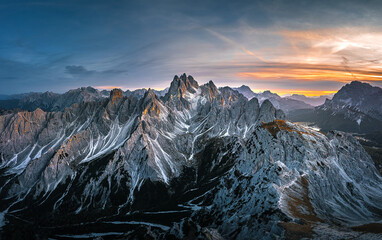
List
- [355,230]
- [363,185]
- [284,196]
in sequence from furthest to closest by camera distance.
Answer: [363,185] → [284,196] → [355,230]

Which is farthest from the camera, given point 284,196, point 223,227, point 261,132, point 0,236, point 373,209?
point 0,236

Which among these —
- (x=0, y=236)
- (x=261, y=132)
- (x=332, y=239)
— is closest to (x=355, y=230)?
(x=332, y=239)

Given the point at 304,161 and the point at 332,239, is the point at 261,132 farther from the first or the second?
the point at 332,239

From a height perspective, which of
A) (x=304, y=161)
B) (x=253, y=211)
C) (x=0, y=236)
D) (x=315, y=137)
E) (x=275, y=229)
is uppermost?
(x=315, y=137)

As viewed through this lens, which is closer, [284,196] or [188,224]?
[284,196]

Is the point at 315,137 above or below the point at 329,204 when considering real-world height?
above

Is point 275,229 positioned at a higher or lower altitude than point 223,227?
higher

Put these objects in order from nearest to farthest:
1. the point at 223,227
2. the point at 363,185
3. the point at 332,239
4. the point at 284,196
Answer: the point at 332,239
the point at 284,196
the point at 223,227
the point at 363,185

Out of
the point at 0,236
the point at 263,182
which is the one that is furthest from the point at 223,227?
the point at 0,236

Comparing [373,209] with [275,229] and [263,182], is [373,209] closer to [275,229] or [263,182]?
[263,182]
